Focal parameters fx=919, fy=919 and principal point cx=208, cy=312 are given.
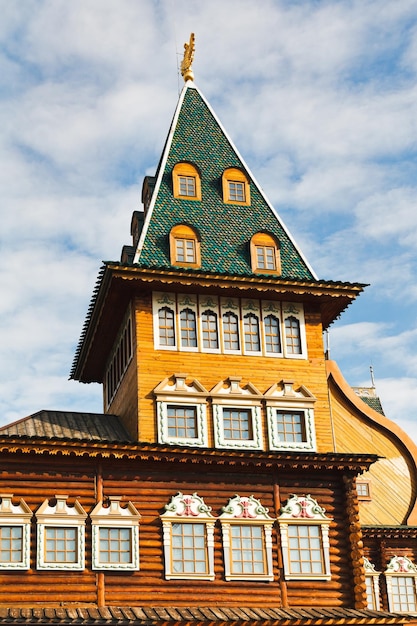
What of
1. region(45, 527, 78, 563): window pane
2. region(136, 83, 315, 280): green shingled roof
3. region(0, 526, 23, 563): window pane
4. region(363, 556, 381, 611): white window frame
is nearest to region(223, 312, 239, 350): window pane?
region(136, 83, 315, 280): green shingled roof

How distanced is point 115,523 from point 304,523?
219 inches

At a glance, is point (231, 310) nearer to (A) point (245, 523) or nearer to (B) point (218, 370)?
(B) point (218, 370)

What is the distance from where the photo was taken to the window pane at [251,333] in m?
28.9

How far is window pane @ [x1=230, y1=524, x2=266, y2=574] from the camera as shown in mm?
25797

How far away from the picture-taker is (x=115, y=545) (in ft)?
82.0

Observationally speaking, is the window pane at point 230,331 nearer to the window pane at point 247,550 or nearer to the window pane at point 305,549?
the window pane at point 247,550

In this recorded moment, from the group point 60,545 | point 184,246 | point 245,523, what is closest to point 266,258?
point 184,246

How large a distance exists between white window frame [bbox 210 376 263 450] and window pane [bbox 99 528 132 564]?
396 centimetres

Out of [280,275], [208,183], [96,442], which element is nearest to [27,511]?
[96,442]

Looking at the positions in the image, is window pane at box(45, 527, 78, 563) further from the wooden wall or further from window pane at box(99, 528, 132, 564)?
window pane at box(99, 528, 132, 564)

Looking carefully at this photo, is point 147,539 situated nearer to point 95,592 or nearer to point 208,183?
point 95,592

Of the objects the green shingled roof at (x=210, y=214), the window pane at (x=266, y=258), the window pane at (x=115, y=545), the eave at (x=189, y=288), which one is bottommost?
the window pane at (x=115, y=545)

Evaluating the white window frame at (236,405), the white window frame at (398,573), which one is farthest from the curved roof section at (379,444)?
the white window frame at (236,405)

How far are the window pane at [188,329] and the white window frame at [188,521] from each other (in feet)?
15.6
